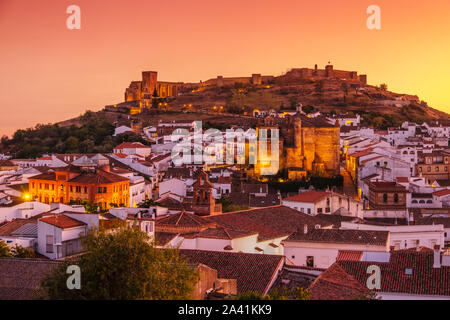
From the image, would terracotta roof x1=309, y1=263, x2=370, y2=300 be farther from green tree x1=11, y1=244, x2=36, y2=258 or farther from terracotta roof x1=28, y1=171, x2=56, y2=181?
terracotta roof x1=28, y1=171, x2=56, y2=181

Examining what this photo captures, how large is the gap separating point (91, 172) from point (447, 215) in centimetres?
1638

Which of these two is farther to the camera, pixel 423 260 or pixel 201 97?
pixel 201 97

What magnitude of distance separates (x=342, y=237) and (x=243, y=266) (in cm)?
402

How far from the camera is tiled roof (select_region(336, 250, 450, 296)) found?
1002 cm

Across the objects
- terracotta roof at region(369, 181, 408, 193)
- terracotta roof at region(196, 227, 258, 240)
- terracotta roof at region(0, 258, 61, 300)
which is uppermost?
terracotta roof at region(0, 258, 61, 300)

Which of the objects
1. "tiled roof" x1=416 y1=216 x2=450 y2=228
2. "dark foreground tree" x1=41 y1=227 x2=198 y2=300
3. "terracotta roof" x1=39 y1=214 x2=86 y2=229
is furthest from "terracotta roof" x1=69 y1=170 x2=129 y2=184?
"dark foreground tree" x1=41 y1=227 x2=198 y2=300

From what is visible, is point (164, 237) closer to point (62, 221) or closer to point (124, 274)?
point (62, 221)

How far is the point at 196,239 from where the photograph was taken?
47.7 feet

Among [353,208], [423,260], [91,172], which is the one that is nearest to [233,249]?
[423,260]

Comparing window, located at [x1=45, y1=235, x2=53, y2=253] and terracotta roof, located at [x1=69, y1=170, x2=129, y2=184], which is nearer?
window, located at [x1=45, y1=235, x2=53, y2=253]

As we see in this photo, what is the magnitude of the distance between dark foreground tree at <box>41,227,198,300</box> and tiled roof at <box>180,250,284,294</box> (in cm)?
348
